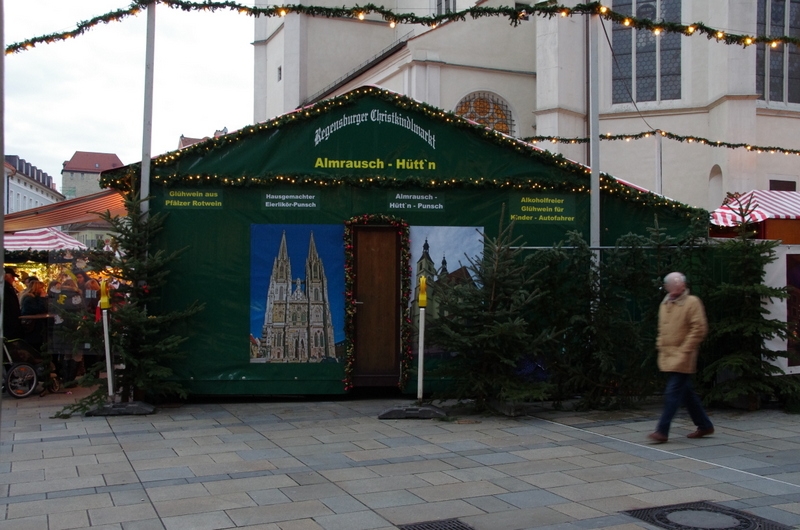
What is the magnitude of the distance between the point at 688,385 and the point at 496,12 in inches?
242

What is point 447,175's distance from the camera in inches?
499

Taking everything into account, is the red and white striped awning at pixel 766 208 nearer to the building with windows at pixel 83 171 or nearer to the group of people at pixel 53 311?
the group of people at pixel 53 311

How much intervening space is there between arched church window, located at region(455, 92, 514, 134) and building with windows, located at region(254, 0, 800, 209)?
4 centimetres

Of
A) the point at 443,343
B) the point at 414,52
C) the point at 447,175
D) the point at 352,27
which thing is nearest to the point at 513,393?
the point at 443,343

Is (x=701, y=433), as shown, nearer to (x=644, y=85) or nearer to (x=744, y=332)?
(x=744, y=332)

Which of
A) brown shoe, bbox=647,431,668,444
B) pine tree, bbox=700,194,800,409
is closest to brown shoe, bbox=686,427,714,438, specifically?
brown shoe, bbox=647,431,668,444

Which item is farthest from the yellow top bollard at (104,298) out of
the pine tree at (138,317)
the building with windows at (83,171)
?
the building with windows at (83,171)

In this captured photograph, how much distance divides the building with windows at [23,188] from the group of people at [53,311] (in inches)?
2219

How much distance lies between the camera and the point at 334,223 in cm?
1238

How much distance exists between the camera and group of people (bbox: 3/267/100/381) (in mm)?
13438

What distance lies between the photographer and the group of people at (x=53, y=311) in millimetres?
13438

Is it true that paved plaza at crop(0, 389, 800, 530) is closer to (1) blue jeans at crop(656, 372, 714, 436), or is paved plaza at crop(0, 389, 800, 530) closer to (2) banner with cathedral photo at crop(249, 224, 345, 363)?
(1) blue jeans at crop(656, 372, 714, 436)

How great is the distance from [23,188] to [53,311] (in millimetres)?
80507

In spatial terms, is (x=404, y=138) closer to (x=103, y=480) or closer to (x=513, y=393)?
(x=513, y=393)
